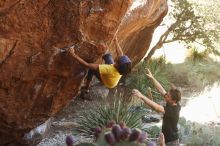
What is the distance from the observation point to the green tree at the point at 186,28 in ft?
66.6

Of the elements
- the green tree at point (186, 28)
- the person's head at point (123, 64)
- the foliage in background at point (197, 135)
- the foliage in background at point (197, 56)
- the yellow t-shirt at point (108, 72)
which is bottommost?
the foliage in background at point (197, 135)

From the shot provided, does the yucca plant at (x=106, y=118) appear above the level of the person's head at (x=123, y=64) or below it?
below

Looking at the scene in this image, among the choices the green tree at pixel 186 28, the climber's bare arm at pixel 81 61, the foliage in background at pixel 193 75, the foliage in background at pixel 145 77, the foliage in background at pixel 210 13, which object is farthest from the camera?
the foliage in background at pixel 193 75

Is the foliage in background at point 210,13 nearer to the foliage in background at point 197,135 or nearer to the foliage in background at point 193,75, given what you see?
the foliage in background at point 193,75

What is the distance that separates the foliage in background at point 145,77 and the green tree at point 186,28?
4.00ft

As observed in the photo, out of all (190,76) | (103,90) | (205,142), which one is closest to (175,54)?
(190,76)

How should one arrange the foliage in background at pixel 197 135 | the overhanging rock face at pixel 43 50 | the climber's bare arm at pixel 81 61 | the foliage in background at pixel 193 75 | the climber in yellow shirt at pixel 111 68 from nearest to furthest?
1. the overhanging rock face at pixel 43 50
2. the climber's bare arm at pixel 81 61
3. the climber in yellow shirt at pixel 111 68
4. the foliage in background at pixel 197 135
5. the foliage in background at pixel 193 75

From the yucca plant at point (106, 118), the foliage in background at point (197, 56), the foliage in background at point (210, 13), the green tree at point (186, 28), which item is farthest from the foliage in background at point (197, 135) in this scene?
the foliage in background at point (197, 56)

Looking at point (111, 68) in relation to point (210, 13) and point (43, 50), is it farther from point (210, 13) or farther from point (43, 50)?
point (210, 13)

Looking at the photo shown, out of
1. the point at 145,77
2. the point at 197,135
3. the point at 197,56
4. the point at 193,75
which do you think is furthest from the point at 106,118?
the point at 197,56

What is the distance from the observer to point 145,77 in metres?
18.5

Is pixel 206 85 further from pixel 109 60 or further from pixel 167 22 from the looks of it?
pixel 109 60

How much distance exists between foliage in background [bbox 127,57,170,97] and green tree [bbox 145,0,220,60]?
1218 millimetres

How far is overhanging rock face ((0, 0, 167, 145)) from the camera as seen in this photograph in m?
7.54
